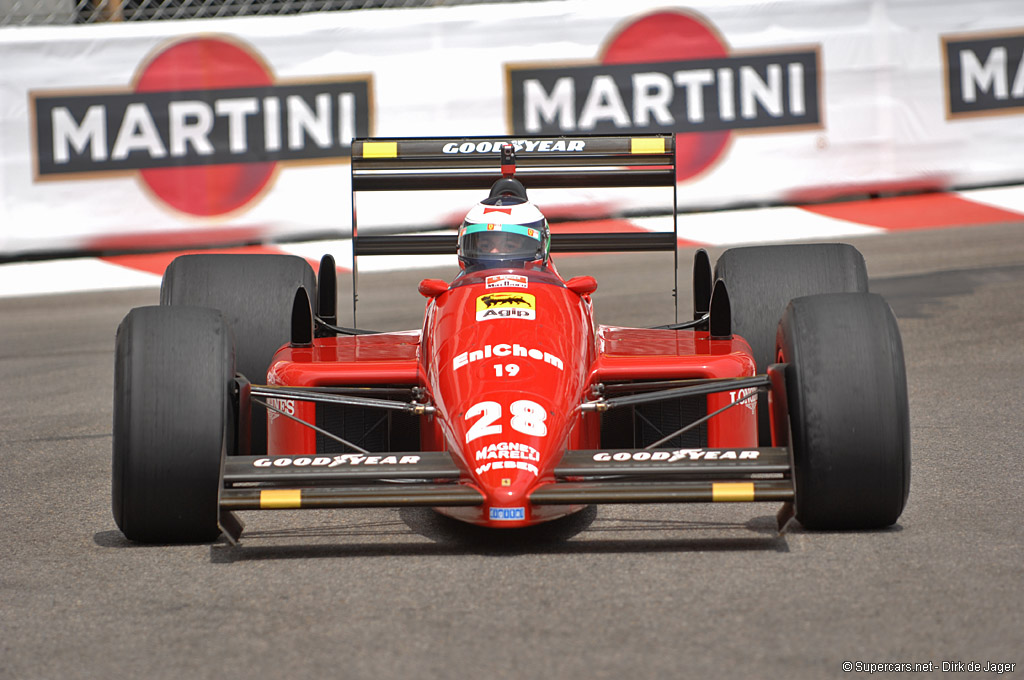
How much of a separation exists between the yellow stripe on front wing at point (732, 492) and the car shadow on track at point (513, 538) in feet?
0.73

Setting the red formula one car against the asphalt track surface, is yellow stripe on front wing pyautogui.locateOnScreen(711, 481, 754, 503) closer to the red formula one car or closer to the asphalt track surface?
the red formula one car

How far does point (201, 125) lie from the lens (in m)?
11.6

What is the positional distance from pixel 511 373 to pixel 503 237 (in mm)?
903

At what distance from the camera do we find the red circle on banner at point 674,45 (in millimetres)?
12062

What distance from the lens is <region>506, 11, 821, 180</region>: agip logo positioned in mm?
12023

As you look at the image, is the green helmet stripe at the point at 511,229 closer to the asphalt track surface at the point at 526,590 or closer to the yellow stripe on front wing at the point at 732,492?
the asphalt track surface at the point at 526,590

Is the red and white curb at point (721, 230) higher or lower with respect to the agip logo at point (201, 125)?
lower

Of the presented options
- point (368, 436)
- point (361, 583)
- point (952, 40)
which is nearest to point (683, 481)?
point (361, 583)

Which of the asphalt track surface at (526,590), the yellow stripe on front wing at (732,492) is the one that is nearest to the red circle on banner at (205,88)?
the asphalt track surface at (526,590)

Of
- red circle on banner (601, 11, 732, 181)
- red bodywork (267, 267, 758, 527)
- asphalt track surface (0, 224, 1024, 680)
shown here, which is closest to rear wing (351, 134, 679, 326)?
red bodywork (267, 267, 758, 527)

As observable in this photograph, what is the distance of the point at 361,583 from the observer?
4207 mm

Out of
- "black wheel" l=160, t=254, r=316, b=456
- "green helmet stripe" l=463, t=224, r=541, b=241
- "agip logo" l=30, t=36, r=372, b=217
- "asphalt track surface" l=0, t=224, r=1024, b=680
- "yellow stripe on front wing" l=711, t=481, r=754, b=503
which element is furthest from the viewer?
"agip logo" l=30, t=36, r=372, b=217

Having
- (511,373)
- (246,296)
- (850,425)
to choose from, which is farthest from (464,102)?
(850,425)

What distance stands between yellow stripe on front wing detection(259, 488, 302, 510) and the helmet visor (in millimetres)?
1545
